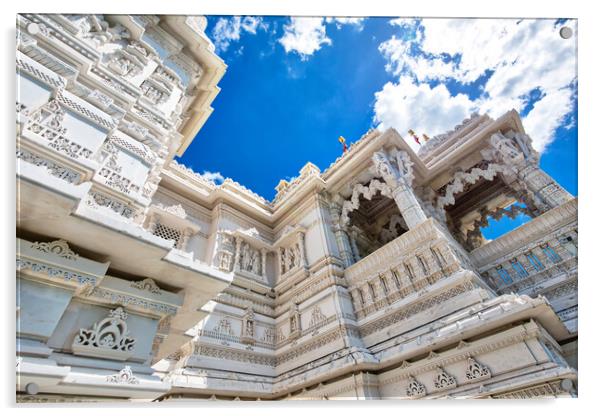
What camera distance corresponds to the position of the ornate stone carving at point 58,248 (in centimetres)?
235

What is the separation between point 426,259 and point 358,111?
3216mm

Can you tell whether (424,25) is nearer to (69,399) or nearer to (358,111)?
(358,111)

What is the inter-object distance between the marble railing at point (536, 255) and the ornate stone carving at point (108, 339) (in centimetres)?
631

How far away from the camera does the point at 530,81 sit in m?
3.96

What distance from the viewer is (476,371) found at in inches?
161

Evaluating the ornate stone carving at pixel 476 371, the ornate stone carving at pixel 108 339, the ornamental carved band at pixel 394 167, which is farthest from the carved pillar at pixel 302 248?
the ornate stone carving at pixel 108 339

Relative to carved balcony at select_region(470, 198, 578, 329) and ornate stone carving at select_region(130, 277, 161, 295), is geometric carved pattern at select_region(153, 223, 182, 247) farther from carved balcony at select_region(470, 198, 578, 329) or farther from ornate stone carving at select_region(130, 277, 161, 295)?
carved balcony at select_region(470, 198, 578, 329)

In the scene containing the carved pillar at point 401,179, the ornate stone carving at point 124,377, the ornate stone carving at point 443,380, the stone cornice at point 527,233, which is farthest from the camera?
the carved pillar at point 401,179

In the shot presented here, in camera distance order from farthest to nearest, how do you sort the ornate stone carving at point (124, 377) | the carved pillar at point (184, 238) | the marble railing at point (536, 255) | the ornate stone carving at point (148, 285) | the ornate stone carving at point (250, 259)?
the ornate stone carving at point (250, 259), the carved pillar at point (184, 238), the marble railing at point (536, 255), the ornate stone carving at point (148, 285), the ornate stone carving at point (124, 377)

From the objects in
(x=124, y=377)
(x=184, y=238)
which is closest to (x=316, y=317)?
(x=184, y=238)

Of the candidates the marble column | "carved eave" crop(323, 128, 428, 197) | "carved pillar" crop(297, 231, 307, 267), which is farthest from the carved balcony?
"carved pillar" crop(297, 231, 307, 267)

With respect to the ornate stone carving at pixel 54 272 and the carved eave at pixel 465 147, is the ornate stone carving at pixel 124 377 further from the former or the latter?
the carved eave at pixel 465 147

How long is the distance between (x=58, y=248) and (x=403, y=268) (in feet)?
18.2
